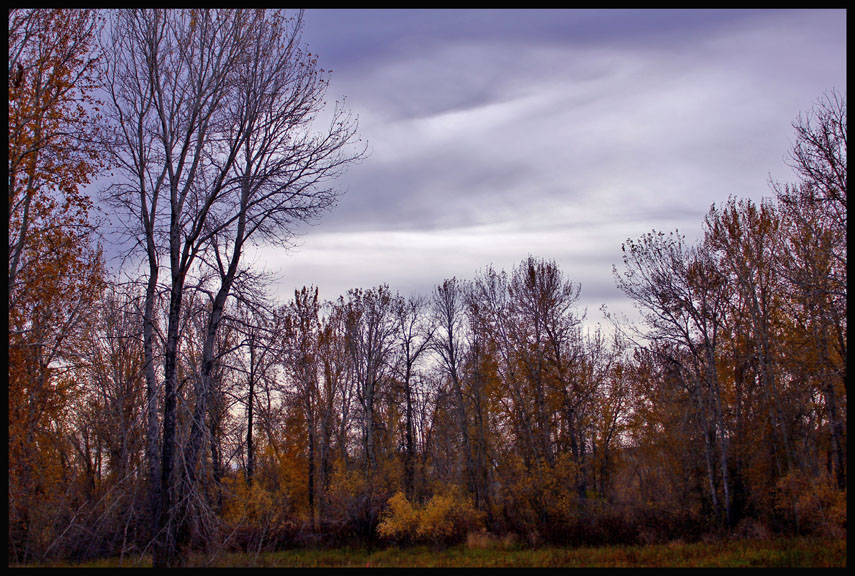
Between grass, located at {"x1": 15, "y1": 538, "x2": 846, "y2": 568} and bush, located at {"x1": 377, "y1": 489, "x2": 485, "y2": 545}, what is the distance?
2.10 feet

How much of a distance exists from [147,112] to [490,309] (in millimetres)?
20292

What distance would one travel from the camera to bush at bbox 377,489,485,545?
72.5 feet

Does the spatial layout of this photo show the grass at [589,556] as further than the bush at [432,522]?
No

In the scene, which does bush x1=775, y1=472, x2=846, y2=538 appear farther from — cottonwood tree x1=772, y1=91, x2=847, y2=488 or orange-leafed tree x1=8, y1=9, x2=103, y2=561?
orange-leafed tree x1=8, y1=9, x2=103, y2=561

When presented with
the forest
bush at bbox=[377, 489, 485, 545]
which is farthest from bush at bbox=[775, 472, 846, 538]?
bush at bbox=[377, 489, 485, 545]

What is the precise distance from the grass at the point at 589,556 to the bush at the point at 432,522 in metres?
0.64

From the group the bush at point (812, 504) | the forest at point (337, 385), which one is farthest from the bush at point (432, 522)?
the bush at point (812, 504)

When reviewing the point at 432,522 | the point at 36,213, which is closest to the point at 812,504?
the point at 432,522

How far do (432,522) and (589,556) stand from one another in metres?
6.93

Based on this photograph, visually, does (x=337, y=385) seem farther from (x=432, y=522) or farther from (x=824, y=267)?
(x=824, y=267)

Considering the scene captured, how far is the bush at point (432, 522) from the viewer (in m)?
22.1

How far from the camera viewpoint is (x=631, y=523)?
2169 cm

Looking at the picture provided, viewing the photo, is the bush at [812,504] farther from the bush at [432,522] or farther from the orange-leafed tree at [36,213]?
the orange-leafed tree at [36,213]
